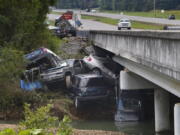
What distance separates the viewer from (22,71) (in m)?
31.7

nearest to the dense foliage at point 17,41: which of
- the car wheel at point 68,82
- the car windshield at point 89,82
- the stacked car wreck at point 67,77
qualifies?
the stacked car wreck at point 67,77

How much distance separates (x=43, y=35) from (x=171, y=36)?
86.9 feet

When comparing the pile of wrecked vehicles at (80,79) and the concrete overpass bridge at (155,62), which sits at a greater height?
the concrete overpass bridge at (155,62)

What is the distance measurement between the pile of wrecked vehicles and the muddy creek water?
119 centimetres

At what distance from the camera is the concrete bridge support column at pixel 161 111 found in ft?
82.1

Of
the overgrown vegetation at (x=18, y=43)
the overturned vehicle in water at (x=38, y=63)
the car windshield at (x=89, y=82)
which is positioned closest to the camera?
the overgrown vegetation at (x=18, y=43)

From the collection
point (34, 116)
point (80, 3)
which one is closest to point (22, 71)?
point (34, 116)

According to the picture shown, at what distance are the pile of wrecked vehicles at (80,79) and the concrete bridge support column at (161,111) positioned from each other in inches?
148

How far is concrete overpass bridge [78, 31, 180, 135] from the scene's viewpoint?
17422 millimetres

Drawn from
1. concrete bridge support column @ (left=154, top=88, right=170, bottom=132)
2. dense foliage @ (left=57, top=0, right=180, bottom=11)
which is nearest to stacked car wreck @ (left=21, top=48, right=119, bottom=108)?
concrete bridge support column @ (left=154, top=88, right=170, bottom=132)

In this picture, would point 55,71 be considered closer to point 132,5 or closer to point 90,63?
point 90,63

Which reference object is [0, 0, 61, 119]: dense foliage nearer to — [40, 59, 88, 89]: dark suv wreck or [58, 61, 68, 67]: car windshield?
[40, 59, 88, 89]: dark suv wreck

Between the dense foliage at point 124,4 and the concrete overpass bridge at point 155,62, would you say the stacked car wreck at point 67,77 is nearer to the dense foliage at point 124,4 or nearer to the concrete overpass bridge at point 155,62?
the concrete overpass bridge at point 155,62

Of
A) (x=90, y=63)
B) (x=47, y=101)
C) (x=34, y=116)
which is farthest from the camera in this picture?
(x=90, y=63)
